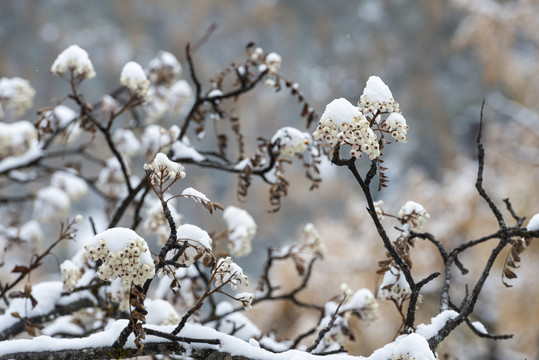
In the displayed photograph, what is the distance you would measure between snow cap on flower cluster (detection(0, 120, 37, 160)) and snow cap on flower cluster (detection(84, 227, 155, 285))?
4.05 feet

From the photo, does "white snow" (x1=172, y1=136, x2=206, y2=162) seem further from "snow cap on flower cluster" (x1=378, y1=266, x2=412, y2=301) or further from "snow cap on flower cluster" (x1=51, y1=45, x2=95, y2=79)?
"snow cap on flower cluster" (x1=378, y1=266, x2=412, y2=301)

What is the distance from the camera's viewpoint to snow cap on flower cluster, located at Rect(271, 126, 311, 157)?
100cm

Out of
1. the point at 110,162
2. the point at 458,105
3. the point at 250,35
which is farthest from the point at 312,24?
the point at 110,162

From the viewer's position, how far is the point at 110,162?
1726 millimetres

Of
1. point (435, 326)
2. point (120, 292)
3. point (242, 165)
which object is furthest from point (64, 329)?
point (435, 326)

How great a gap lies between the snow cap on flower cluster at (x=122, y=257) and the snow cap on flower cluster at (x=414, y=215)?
0.43 m

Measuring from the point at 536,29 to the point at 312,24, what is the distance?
6.64 meters

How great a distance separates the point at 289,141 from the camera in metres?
1.01

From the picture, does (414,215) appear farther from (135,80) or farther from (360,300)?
(135,80)

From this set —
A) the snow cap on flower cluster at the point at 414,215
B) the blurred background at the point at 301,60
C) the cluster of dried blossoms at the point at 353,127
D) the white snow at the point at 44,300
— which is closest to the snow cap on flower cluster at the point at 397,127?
the cluster of dried blossoms at the point at 353,127

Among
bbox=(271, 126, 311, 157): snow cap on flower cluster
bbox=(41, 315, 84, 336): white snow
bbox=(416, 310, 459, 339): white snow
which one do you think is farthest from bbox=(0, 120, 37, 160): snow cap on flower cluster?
bbox=(416, 310, 459, 339): white snow

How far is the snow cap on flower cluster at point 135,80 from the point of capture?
106 cm

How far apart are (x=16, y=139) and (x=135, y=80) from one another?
2.60 ft

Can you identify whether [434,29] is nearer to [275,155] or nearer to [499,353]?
[499,353]
